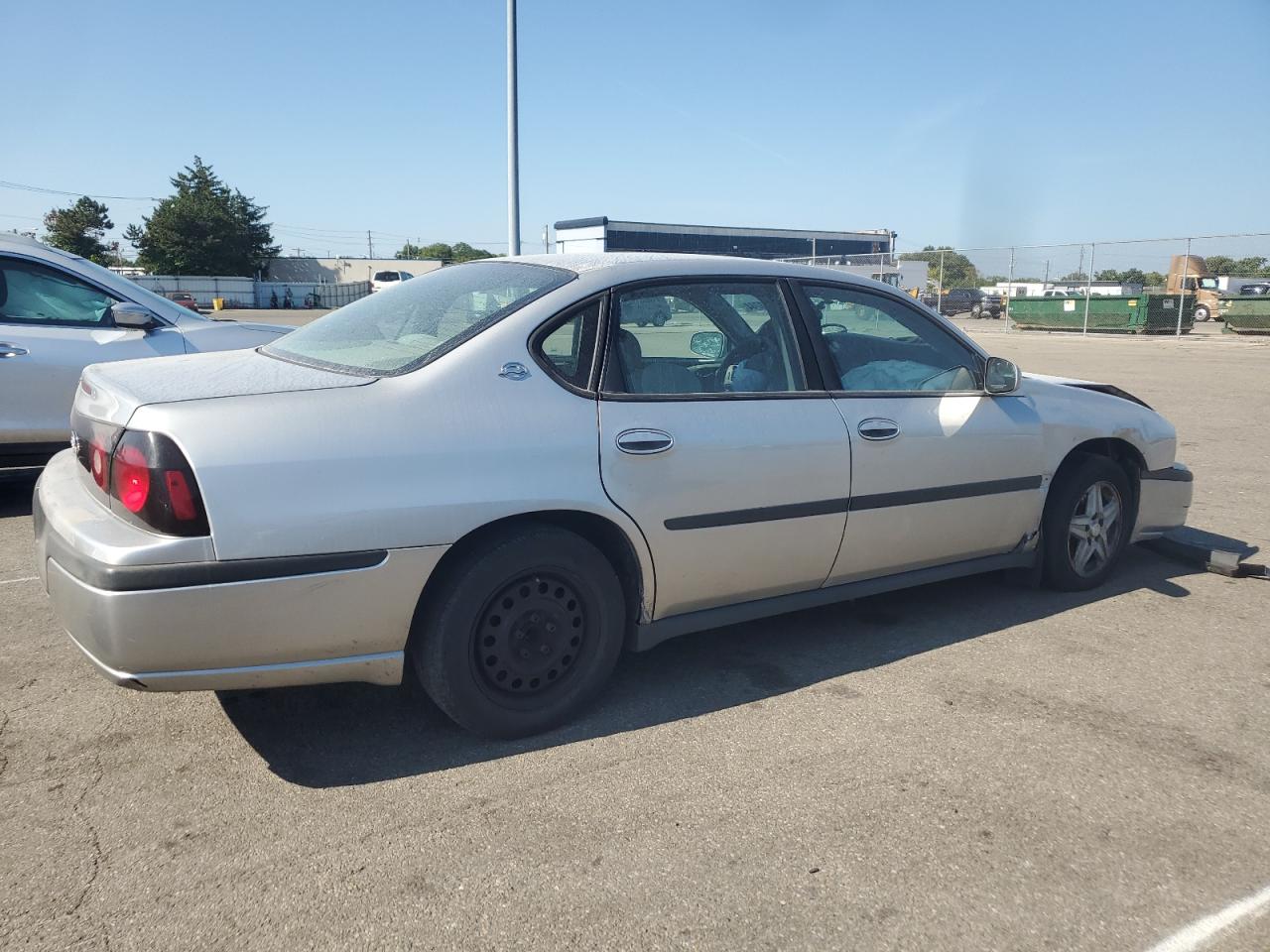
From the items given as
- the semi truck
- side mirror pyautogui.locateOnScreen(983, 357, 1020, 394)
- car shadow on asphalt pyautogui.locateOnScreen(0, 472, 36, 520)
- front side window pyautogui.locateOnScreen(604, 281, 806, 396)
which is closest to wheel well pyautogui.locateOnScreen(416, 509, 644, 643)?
front side window pyautogui.locateOnScreen(604, 281, 806, 396)

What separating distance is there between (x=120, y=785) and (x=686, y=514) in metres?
1.91

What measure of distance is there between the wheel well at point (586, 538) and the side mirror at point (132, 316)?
426cm

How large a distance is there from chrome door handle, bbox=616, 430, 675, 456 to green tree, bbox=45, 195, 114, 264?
76317 millimetres

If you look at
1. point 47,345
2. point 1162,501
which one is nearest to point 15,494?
point 47,345

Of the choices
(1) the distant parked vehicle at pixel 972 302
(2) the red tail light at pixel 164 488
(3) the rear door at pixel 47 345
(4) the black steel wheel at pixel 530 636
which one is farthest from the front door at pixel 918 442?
(1) the distant parked vehicle at pixel 972 302

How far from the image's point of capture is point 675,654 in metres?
3.99

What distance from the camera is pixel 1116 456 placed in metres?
4.85

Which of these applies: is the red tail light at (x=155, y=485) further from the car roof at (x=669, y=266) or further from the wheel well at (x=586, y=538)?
the car roof at (x=669, y=266)

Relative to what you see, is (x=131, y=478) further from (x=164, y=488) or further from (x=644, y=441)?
(x=644, y=441)

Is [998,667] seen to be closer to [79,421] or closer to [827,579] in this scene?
[827,579]

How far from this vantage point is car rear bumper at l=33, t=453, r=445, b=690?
2633 millimetres

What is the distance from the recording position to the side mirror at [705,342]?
12.6 ft

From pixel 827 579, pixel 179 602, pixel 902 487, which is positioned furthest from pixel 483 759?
pixel 902 487

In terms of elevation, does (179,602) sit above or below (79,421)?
below
